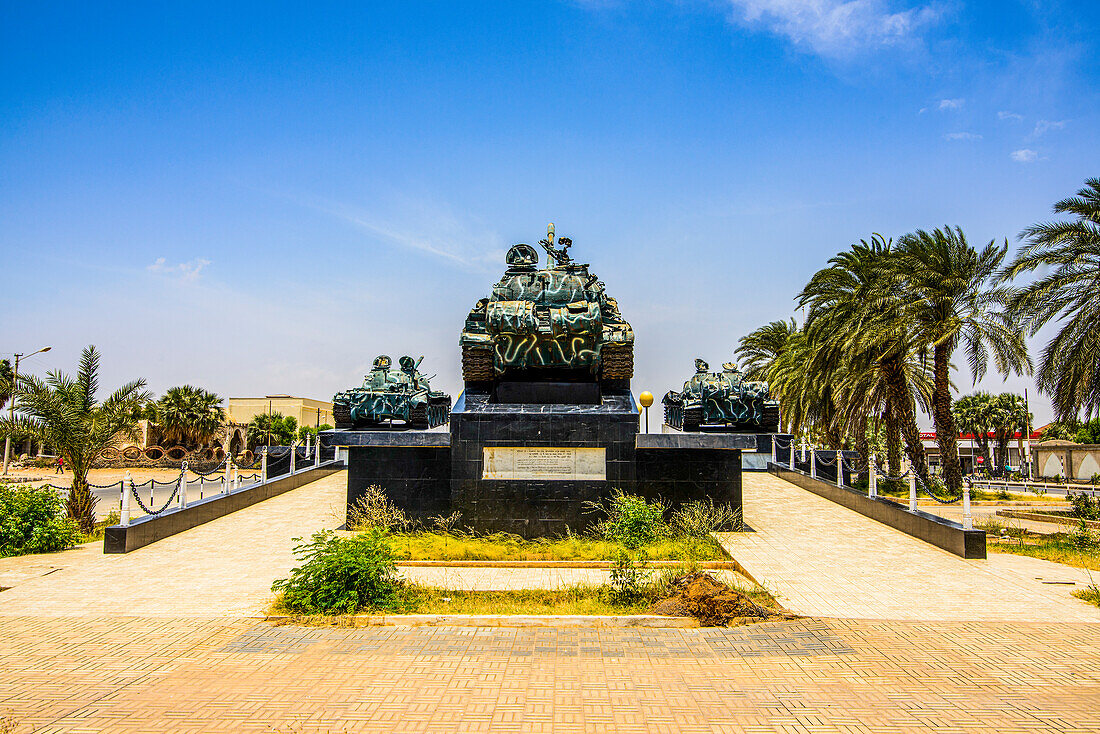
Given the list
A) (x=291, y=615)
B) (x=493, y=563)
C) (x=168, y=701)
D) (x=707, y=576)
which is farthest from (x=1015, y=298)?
(x=168, y=701)

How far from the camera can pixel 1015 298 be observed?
52.6 feet

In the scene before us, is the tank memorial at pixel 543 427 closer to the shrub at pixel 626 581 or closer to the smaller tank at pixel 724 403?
the smaller tank at pixel 724 403

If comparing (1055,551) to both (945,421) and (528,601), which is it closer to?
(528,601)

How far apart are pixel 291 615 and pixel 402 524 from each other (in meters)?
4.83

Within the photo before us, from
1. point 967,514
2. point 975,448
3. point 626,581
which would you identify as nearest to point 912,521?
point 967,514

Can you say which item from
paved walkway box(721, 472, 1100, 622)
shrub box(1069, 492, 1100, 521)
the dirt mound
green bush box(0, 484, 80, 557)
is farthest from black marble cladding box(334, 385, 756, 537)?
shrub box(1069, 492, 1100, 521)

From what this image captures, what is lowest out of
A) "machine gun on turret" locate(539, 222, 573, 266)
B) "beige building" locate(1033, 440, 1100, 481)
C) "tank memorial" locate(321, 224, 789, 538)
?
"beige building" locate(1033, 440, 1100, 481)

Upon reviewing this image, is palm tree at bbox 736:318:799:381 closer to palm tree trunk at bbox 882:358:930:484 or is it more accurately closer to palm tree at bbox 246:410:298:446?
palm tree trunk at bbox 882:358:930:484

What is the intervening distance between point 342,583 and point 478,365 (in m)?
6.54

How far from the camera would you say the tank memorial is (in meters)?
11.8

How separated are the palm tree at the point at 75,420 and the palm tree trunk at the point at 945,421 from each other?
2184cm

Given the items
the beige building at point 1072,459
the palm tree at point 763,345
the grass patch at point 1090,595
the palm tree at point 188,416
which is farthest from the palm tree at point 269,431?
the beige building at point 1072,459

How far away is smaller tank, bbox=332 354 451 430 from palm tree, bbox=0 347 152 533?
14.9ft

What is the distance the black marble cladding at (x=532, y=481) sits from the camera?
38.4 ft
